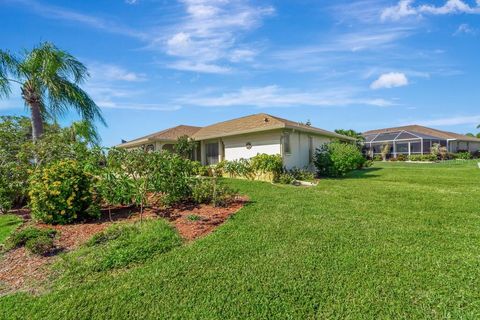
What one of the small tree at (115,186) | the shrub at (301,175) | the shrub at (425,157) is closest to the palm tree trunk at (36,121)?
the small tree at (115,186)

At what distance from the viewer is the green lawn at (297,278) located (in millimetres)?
2834

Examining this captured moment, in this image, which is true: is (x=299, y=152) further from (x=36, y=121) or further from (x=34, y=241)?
(x=34, y=241)

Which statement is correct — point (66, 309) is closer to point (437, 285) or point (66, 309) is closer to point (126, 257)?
point (126, 257)

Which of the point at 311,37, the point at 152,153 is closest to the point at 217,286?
the point at 152,153

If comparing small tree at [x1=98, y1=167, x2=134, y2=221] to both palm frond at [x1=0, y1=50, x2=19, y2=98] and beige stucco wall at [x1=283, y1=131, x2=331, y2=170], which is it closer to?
palm frond at [x1=0, y1=50, x2=19, y2=98]

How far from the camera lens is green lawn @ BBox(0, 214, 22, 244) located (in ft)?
17.9

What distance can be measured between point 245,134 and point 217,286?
1203 cm

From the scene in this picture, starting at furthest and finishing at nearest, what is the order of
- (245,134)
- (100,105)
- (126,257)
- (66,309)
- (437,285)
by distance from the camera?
(245,134) < (100,105) < (126,257) < (437,285) < (66,309)

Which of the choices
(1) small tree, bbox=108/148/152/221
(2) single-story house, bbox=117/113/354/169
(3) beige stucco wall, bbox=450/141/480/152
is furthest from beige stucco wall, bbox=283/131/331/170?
(3) beige stucco wall, bbox=450/141/480/152

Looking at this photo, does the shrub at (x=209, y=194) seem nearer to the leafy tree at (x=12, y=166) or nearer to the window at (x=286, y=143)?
the leafy tree at (x=12, y=166)

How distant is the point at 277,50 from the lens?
1123 cm

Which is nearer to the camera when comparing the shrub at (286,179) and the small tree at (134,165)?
the small tree at (134,165)

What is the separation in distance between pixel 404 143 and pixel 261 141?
999 inches

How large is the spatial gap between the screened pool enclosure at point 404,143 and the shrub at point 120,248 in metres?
33.0
